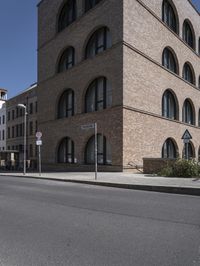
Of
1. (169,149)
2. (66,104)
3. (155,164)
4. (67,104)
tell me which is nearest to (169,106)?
(169,149)

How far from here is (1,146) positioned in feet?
212

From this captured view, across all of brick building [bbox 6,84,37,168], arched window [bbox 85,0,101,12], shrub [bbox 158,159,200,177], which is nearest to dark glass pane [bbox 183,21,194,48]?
arched window [bbox 85,0,101,12]

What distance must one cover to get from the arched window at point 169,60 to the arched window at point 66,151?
462 inches

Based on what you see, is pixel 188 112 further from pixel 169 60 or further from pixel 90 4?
pixel 90 4

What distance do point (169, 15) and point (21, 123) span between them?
31.5 meters

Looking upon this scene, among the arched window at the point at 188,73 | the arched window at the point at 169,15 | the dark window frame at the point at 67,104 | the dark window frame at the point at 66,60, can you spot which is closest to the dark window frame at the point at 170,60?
the arched window at the point at 169,15

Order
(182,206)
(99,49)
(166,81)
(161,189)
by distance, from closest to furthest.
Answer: (182,206)
(161,189)
(99,49)
(166,81)

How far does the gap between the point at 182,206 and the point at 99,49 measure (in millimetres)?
22286

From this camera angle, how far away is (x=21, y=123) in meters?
56.8

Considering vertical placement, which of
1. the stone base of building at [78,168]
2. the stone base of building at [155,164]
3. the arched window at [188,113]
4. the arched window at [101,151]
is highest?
the arched window at [188,113]

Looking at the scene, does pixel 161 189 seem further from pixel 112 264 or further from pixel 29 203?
pixel 112 264

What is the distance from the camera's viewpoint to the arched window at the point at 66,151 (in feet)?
105

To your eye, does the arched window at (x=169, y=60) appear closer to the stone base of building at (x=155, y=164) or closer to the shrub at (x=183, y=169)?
the stone base of building at (x=155, y=164)

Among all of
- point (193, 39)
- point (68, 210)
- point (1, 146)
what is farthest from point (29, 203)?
point (1, 146)
